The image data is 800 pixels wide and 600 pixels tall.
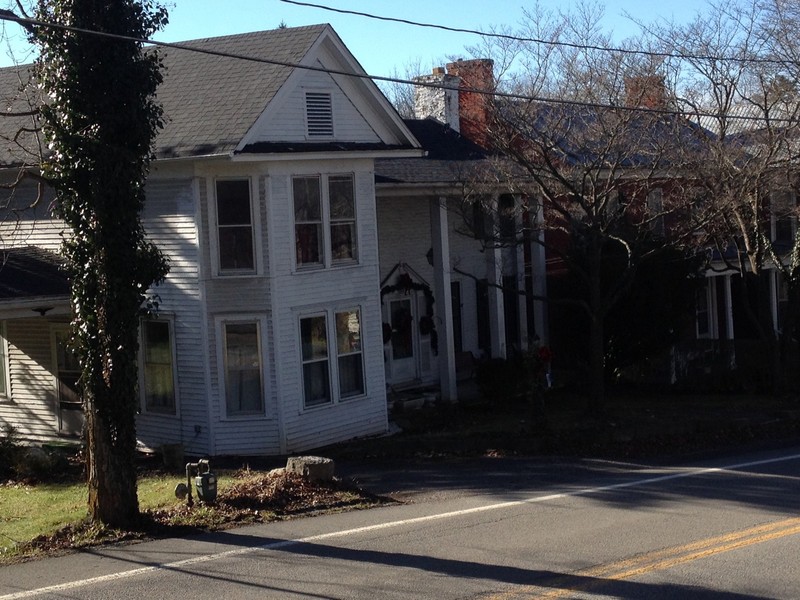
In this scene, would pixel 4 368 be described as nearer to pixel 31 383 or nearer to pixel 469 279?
pixel 31 383

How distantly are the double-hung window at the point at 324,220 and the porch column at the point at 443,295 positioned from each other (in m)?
3.25

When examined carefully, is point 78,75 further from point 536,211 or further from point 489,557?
point 536,211

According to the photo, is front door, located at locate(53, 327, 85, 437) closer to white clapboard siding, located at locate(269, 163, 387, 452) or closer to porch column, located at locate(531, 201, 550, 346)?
white clapboard siding, located at locate(269, 163, 387, 452)

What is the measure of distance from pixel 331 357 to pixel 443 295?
4.26 meters

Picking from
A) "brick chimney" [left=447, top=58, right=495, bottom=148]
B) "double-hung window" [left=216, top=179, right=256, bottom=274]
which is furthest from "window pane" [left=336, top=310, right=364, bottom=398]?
"brick chimney" [left=447, top=58, right=495, bottom=148]

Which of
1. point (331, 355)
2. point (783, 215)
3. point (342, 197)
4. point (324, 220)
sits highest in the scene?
point (342, 197)

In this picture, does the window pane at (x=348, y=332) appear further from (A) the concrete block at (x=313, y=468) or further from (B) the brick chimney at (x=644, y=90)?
(B) the brick chimney at (x=644, y=90)

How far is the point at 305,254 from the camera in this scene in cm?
1838

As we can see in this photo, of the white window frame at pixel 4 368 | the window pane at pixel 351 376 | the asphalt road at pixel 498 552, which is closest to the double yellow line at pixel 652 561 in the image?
the asphalt road at pixel 498 552

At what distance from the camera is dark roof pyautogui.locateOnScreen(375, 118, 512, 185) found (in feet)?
67.3

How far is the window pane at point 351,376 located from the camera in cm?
1909

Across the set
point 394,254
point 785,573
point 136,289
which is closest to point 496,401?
point 394,254

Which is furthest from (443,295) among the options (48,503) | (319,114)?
(48,503)

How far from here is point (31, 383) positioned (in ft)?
66.8
